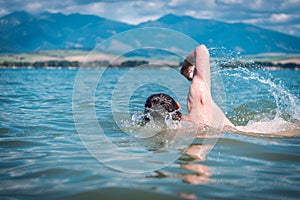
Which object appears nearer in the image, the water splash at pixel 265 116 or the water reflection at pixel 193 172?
the water reflection at pixel 193 172

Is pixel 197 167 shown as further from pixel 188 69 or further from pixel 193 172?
pixel 188 69

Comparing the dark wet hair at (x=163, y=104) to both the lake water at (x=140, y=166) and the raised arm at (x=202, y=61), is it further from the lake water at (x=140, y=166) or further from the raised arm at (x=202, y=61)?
the raised arm at (x=202, y=61)

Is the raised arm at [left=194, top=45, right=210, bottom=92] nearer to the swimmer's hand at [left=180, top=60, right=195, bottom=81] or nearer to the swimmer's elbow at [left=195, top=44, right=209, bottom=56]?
Answer: the swimmer's elbow at [left=195, top=44, right=209, bottom=56]

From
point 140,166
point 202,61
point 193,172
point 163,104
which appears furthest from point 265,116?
point 140,166

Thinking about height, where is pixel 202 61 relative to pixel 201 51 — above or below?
below

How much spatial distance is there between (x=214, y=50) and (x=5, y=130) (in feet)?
19.8

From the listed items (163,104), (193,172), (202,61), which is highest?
(202,61)

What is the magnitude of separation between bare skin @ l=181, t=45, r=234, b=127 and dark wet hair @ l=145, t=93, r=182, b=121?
305mm

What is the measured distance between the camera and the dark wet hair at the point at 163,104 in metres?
8.10

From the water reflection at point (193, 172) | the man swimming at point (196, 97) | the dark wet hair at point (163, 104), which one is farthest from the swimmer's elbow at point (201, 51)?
the water reflection at point (193, 172)

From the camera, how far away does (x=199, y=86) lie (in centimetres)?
762

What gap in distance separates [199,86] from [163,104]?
102 cm

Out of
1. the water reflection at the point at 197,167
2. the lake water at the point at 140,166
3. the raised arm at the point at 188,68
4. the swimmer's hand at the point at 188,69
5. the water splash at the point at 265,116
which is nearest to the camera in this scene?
the lake water at the point at 140,166

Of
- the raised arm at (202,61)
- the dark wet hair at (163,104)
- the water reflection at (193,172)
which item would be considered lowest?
the water reflection at (193,172)
